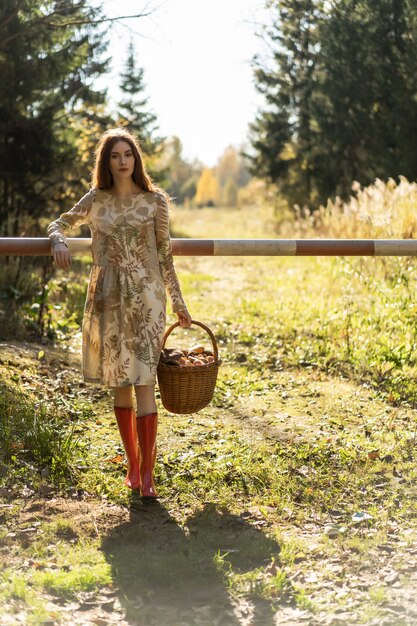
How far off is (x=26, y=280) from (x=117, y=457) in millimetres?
4135

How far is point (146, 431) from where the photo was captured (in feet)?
12.4

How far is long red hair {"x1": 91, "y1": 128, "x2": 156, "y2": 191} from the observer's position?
3.79m

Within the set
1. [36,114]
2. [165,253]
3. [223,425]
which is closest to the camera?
[165,253]

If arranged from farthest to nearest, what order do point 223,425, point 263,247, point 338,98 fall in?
1. point 338,98
2. point 223,425
3. point 263,247

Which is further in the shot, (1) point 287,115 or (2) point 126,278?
(1) point 287,115

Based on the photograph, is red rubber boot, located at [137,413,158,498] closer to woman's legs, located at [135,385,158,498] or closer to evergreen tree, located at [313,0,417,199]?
woman's legs, located at [135,385,158,498]

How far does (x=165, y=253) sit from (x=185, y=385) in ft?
2.19

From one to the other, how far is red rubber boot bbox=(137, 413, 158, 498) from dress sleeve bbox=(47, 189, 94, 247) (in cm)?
96

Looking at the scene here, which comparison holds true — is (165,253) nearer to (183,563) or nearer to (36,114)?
(183,563)

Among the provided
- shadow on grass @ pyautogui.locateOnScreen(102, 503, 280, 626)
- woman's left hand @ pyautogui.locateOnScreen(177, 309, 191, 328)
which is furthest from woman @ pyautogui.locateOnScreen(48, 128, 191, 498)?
shadow on grass @ pyautogui.locateOnScreen(102, 503, 280, 626)

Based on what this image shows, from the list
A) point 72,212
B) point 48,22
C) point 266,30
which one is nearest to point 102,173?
point 72,212

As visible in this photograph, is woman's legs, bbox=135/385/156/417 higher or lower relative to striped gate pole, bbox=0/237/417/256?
lower

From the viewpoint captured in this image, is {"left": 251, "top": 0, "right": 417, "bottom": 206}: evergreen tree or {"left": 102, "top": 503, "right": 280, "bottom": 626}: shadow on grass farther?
{"left": 251, "top": 0, "right": 417, "bottom": 206}: evergreen tree

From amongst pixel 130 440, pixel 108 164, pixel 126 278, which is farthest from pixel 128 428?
pixel 108 164
